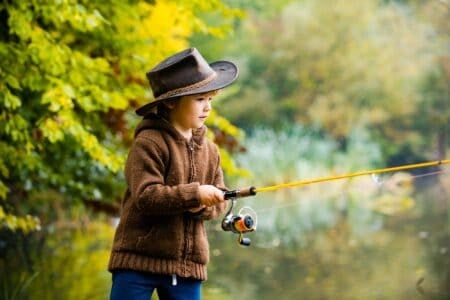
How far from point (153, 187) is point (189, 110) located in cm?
41

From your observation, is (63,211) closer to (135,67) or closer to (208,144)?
(135,67)

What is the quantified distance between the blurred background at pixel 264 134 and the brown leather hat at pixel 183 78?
103 centimetres

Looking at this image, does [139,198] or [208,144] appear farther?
[208,144]

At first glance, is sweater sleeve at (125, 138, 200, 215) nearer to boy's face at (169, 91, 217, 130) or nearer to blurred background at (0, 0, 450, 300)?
boy's face at (169, 91, 217, 130)

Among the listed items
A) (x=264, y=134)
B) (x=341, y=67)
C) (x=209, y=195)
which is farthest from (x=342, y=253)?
(x=341, y=67)

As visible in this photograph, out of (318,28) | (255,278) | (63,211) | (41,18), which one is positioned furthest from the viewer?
(318,28)

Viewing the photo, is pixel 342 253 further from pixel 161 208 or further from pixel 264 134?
pixel 264 134

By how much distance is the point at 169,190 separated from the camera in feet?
13.9

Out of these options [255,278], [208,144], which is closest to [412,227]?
[255,278]

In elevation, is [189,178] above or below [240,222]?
above

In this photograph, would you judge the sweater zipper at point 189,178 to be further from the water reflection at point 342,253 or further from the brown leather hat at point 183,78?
the water reflection at point 342,253

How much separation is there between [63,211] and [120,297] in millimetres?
11867

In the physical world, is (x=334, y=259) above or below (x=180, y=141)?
above

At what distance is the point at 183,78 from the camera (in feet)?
14.6
